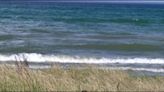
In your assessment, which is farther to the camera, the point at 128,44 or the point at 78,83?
the point at 128,44

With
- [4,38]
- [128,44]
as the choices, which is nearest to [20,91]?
[128,44]

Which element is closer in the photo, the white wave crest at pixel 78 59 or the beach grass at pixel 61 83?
the beach grass at pixel 61 83

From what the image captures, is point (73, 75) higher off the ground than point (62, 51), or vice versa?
point (73, 75)

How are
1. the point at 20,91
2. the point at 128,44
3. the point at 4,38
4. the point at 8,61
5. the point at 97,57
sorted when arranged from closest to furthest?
the point at 20,91 < the point at 8,61 < the point at 97,57 < the point at 128,44 < the point at 4,38

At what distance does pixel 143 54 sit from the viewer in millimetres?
20312

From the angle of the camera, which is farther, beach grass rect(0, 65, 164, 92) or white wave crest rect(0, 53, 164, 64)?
white wave crest rect(0, 53, 164, 64)

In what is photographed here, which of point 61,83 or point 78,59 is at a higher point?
point 61,83

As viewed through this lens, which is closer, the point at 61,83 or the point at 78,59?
the point at 61,83

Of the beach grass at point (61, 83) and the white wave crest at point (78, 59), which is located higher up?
the beach grass at point (61, 83)

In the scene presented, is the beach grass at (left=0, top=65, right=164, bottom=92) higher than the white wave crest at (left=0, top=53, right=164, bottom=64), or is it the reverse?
the beach grass at (left=0, top=65, right=164, bottom=92)

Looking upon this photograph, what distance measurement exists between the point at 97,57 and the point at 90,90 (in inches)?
410

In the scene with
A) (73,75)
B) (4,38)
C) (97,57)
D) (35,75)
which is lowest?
(4,38)

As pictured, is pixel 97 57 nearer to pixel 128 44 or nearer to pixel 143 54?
pixel 143 54

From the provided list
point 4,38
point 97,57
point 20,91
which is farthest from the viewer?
point 4,38
